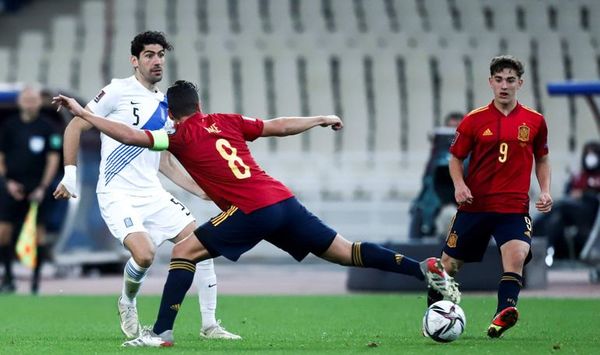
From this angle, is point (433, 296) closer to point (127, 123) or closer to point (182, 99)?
point (182, 99)

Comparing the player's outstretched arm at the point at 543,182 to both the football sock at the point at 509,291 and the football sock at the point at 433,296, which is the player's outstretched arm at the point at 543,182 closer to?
the football sock at the point at 509,291

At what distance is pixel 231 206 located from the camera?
10352 mm

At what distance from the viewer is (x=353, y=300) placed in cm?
1611

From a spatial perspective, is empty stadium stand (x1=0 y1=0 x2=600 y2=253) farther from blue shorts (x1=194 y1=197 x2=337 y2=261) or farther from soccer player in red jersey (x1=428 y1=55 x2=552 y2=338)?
blue shorts (x1=194 y1=197 x2=337 y2=261)

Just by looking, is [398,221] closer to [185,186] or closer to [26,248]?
[26,248]

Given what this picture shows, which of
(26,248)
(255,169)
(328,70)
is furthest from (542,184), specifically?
(328,70)

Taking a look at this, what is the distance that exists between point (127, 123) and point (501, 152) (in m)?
2.85

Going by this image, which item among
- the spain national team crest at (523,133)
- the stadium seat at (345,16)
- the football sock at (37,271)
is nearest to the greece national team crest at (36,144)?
the football sock at (37,271)

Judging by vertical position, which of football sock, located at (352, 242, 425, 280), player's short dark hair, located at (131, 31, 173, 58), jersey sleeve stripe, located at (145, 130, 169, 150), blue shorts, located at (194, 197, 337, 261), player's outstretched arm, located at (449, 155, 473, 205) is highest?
player's short dark hair, located at (131, 31, 173, 58)

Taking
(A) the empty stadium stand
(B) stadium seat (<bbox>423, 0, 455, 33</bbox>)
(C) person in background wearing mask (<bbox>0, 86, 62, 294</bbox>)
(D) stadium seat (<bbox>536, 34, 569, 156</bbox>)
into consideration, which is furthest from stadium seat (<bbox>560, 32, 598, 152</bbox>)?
(C) person in background wearing mask (<bbox>0, 86, 62, 294</bbox>)

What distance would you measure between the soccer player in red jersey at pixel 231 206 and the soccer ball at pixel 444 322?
116 millimetres

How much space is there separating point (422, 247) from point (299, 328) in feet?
17.0

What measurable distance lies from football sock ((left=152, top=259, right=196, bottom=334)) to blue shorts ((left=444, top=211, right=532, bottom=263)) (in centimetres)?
219

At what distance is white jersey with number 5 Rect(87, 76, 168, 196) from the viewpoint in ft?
37.8
